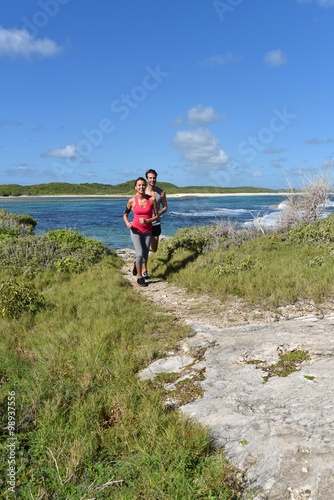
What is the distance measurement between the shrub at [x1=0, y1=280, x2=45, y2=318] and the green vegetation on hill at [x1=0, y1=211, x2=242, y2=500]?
0.02m

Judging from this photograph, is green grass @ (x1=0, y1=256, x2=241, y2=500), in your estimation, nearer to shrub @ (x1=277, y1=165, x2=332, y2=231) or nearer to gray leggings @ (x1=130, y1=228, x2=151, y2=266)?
gray leggings @ (x1=130, y1=228, x2=151, y2=266)

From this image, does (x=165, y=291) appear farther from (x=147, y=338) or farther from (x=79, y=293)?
(x=147, y=338)

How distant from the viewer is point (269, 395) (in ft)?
10.2

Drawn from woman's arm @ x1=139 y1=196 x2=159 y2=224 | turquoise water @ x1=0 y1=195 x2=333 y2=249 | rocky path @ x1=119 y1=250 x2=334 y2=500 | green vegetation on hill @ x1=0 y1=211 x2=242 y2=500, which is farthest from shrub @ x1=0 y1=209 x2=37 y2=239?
rocky path @ x1=119 y1=250 x2=334 y2=500

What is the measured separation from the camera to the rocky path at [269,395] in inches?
85.6

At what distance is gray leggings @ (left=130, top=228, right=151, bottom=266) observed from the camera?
29.0 feet

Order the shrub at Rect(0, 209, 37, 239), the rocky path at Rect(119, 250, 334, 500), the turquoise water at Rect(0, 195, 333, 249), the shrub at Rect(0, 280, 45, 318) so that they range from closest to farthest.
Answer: the rocky path at Rect(119, 250, 334, 500) < the shrub at Rect(0, 280, 45, 318) < the shrub at Rect(0, 209, 37, 239) < the turquoise water at Rect(0, 195, 333, 249)

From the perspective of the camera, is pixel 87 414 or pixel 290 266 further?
pixel 290 266

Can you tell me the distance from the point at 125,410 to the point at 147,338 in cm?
203

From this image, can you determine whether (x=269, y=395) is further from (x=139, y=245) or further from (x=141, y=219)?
(x=141, y=219)

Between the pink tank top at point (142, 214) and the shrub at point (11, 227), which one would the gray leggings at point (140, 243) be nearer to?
the pink tank top at point (142, 214)

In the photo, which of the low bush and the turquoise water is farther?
the turquoise water

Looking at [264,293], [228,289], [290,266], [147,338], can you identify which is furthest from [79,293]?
→ [290,266]

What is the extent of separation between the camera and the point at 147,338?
198 inches
